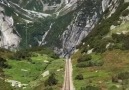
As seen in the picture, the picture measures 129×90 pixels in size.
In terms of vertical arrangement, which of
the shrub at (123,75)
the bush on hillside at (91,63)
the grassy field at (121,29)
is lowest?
the shrub at (123,75)

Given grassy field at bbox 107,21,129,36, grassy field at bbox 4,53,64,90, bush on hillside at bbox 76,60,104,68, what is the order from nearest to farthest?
grassy field at bbox 4,53,64,90
bush on hillside at bbox 76,60,104,68
grassy field at bbox 107,21,129,36

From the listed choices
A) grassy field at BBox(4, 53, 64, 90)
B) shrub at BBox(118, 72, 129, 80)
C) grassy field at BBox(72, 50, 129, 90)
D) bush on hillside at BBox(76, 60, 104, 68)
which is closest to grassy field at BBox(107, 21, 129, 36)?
grassy field at BBox(72, 50, 129, 90)

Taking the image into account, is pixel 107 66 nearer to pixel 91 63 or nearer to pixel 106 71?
pixel 106 71

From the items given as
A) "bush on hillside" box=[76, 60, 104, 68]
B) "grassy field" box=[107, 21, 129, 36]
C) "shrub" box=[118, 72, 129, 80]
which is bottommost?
"shrub" box=[118, 72, 129, 80]

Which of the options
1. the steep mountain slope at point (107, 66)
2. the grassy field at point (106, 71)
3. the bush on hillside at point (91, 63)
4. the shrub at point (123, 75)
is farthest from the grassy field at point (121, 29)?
the shrub at point (123, 75)

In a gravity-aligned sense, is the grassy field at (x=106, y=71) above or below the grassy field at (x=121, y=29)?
below

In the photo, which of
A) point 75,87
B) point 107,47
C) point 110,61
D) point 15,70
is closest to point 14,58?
point 15,70

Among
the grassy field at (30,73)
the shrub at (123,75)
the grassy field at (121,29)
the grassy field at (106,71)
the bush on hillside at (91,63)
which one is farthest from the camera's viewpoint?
the grassy field at (121,29)

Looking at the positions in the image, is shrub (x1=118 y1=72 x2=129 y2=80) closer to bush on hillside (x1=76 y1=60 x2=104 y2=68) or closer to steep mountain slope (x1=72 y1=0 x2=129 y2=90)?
steep mountain slope (x1=72 y1=0 x2=129 y2=90)

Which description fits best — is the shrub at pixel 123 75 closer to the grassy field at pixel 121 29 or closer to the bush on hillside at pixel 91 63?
the bush on hillside at pixel 91 63
